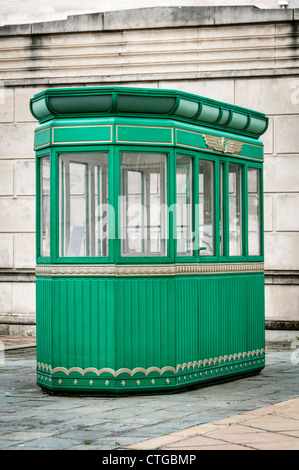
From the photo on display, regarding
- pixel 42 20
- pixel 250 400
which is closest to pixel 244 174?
pixel 250 400

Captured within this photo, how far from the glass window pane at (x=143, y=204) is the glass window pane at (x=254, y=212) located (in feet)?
5.92

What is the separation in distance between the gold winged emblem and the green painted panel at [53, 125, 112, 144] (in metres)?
1.22

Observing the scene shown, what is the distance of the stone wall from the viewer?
554 inches

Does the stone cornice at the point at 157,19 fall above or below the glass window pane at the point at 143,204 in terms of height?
above

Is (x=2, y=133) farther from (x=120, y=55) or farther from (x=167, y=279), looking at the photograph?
(x=167, y=279)

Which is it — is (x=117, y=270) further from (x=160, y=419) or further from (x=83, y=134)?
(x=160, y=419)

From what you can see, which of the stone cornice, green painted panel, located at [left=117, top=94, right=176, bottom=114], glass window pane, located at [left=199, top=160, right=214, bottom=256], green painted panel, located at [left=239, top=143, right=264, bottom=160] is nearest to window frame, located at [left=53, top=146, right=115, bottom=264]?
green painted panel, located at [left=117, top=94, right=176, bottom=114]

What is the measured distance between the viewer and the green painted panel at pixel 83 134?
8359 millimetres

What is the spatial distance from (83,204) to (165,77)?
6.66 meters

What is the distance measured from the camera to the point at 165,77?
14.8 m

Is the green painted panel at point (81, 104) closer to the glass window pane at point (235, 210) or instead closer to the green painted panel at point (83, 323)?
the green painted panel at point (83, 323)

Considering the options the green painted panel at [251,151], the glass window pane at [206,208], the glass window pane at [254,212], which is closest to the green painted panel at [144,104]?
the glass window pane at [206,208]

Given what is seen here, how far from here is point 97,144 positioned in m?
8.38

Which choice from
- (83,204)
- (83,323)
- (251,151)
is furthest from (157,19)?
(83,323)
